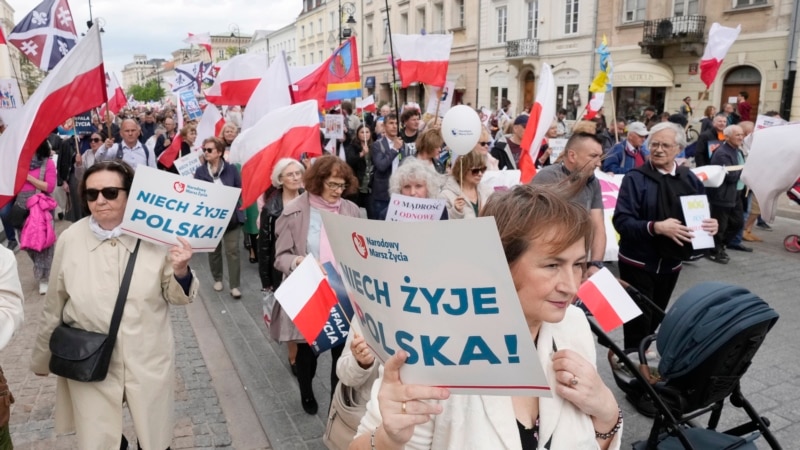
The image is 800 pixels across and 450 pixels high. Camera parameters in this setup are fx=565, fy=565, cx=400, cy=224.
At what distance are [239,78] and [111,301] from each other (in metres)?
6.83

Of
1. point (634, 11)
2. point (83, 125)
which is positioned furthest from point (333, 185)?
point (634, 11)

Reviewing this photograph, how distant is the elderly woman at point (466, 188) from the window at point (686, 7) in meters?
21.5

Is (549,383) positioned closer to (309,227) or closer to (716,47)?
(309,227)

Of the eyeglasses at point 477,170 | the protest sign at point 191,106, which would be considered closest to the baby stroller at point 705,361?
the eyeglasses at point 477,170

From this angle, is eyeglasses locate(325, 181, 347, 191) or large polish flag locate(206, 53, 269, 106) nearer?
eyeglasses locate(325, 181, 347, 191)

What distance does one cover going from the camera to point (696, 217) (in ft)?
13.3

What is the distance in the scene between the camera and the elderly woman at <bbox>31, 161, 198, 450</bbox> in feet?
9.12

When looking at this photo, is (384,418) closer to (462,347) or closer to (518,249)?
(462,347)

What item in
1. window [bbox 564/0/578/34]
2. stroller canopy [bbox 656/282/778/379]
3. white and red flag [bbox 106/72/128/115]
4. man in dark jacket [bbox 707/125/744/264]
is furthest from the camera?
window [bbox 564/0/578/34]

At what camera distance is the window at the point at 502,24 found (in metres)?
32.4

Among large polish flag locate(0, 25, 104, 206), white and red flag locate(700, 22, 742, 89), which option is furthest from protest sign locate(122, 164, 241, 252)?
white and red flag locate(700, 22, 742, 89)

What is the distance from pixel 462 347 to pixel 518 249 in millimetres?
414

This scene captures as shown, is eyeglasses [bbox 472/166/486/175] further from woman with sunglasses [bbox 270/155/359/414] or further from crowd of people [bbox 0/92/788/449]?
woman with sunglasses [bbox 270/155/359/414]

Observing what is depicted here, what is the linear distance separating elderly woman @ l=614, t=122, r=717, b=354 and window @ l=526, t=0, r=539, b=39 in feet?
92.5
